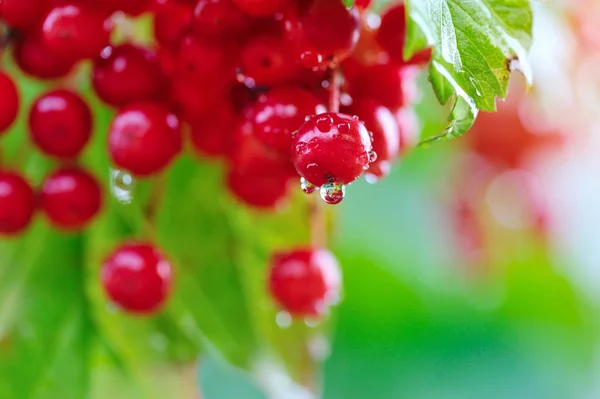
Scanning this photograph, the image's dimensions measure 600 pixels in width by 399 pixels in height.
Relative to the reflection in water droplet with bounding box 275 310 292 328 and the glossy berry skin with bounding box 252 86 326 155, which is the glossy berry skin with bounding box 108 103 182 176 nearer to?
the glossy berry skin with bounding box 252 86 326 155

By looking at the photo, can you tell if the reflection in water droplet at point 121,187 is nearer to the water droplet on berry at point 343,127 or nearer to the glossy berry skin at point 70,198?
the glossy berry skin at point 70,198

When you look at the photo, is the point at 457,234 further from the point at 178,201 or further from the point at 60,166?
the point at 60,166

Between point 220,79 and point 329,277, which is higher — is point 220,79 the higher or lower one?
the higher one

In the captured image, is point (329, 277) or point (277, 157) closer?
point (277, 157)

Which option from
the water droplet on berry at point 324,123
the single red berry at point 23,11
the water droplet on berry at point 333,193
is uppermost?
the water droplet on berry at point 324,123

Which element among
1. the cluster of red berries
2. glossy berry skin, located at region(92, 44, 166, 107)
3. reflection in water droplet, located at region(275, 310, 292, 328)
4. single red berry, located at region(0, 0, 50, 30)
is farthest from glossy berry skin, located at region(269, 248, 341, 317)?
single red berry, located at region(0, 0, 50, 30)

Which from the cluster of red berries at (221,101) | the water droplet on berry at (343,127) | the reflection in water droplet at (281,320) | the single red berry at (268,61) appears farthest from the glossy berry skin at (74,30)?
the reflection in water droplet at (281,320)

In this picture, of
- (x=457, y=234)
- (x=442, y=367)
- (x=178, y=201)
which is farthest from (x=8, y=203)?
(x=442, y=367)
